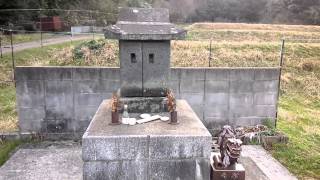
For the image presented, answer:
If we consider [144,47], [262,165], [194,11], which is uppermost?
Result: [194,11]

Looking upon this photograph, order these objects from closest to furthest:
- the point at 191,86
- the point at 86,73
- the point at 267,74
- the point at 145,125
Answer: the point at 145,125 → the point at 86,73 → the point at 191,86 → the point at 267,74

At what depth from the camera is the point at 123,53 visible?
609 centimetres

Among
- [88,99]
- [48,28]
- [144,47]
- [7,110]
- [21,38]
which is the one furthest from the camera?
[48,28]

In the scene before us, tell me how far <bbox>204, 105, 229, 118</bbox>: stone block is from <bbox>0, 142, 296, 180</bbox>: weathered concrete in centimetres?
107

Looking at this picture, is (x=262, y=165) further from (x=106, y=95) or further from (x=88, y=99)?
(x=88, y=99)

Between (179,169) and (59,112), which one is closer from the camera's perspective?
(179,169)

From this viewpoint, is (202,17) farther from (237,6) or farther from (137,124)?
(137,124)

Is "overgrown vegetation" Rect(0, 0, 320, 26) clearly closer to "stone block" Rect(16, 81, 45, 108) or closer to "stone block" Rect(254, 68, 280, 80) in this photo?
"stone block" Rect(254, 68, 280, 80)

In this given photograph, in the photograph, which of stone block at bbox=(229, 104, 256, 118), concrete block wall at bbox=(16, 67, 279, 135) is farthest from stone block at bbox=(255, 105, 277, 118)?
stone block at bbox=(229, 104, 256, 118)

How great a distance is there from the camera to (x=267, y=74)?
28.7 feet

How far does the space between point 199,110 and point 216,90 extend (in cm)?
64

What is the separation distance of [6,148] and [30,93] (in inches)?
53.0

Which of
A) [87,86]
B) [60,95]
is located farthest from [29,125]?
[87,86]

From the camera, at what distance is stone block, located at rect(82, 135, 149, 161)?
507 cm
